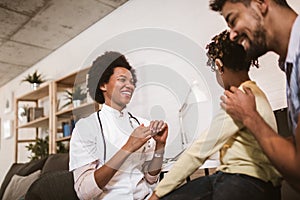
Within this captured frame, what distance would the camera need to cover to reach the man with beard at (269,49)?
26.1 inches

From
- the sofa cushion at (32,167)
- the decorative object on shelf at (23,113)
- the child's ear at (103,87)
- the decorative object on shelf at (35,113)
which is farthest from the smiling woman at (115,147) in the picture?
the decorative object on shelf at (23,113)

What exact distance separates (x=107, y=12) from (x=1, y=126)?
9.43 feet

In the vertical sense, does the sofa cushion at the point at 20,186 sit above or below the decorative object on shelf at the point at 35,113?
below

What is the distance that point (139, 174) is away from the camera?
1151 millimetres

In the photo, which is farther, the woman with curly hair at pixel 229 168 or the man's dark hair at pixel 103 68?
the man's dark hair at pixel 103 68

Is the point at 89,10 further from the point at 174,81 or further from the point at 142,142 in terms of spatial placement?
the point at 142,142

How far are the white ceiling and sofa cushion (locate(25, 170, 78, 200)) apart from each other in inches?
63.6

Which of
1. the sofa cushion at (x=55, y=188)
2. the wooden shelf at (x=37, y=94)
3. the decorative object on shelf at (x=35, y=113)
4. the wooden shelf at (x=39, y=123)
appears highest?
the wooden shelf at (x=37, y=94)

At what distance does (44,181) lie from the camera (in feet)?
5.01

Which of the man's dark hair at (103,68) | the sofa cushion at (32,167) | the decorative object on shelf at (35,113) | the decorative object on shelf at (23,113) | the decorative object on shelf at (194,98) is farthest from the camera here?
the decorative object on shelf at (23,113)

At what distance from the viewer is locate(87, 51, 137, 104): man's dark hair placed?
1.26 metres

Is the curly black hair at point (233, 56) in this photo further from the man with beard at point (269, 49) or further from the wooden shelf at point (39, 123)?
the wooden shelf at point (39, 123)

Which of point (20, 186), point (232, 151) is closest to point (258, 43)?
point (232, 151)

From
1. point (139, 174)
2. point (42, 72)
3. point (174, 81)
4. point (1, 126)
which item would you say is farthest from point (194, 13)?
point (1, 126)
